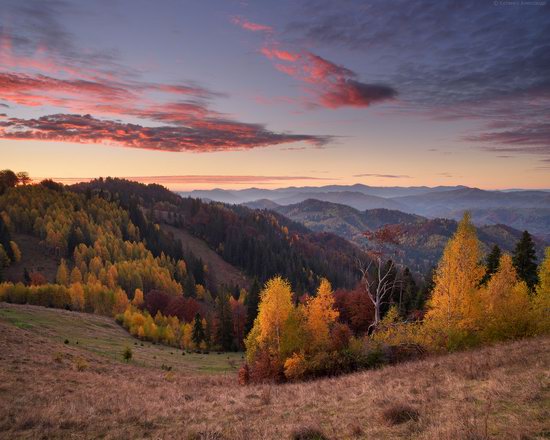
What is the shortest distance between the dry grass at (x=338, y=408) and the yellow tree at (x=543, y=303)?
9798mm

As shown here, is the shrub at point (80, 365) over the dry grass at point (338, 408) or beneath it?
beneath

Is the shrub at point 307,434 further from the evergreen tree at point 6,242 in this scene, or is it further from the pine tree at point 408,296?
the evergreen tree at point 6,242

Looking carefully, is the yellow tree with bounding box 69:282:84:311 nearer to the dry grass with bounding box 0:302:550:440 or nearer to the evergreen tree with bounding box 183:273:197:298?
the evergreen tree with bounding box 183:273:197:298

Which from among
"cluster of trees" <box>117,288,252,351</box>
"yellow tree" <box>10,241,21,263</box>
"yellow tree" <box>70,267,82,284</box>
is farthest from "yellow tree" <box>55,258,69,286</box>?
"cluster of trees" <box>117,288,252,351</box>

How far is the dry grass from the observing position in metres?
9.98

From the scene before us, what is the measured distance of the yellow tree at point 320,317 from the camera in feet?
111

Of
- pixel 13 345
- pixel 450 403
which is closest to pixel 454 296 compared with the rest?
pixel 450 403

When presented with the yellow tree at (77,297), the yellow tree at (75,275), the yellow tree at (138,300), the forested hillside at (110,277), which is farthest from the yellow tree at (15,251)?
the yellow tree at (138,300)

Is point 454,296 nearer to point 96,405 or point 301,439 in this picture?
point 301,439

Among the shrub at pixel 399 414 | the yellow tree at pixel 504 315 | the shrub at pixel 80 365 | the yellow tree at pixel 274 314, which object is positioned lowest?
the shrub at pixel 80 365

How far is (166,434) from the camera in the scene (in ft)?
40.6

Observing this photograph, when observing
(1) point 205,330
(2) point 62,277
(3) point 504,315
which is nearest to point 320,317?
(3) point 504,315

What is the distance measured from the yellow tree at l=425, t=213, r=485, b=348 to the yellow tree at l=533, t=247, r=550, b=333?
486 cm

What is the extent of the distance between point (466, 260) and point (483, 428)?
24.0 m
